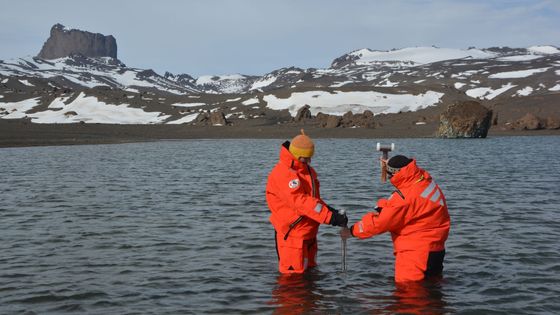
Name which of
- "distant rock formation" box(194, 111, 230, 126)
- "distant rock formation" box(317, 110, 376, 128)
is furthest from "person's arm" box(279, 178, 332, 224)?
"distant rock formation" box(194, 111, 230, 126)

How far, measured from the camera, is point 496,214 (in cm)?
1612

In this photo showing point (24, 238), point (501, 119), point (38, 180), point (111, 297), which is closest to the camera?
point (111, 297)

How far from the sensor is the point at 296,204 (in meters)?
9.10

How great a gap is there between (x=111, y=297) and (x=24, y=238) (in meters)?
5.03

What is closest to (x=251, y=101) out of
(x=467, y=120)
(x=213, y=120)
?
(x=213, y=120)

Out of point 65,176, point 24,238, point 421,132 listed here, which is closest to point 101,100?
point 421,132

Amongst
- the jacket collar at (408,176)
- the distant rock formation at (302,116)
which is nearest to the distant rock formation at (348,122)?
the distant rock formation at (302,116)

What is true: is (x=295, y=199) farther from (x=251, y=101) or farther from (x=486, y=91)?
(x=486, y=91)

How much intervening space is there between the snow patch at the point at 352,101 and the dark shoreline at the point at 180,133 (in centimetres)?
1547

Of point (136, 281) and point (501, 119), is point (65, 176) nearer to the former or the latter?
point (136, 281)

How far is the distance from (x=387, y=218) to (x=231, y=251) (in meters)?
4.53

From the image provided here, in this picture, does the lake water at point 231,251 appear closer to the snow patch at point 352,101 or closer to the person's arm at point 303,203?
the person's arm at point 303,203

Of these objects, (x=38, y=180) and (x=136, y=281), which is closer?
(x=136, y=281)

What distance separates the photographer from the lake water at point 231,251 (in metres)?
9.22
